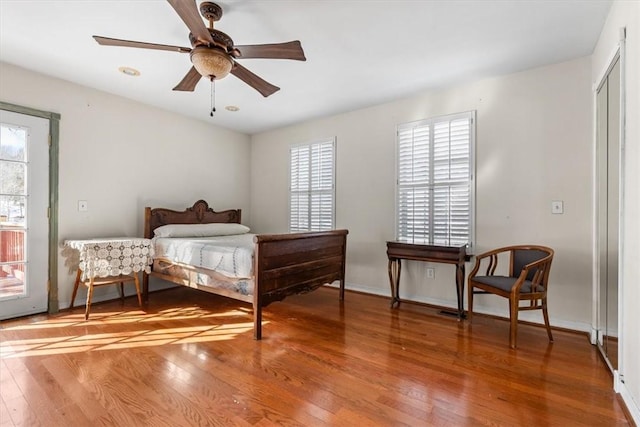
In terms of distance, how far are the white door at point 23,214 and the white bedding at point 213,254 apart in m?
1.09

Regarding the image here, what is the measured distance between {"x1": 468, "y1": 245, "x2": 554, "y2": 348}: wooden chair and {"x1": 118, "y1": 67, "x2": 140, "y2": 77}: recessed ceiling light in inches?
151

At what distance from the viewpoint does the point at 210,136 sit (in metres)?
4.84

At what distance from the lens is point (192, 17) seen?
68.4 inches

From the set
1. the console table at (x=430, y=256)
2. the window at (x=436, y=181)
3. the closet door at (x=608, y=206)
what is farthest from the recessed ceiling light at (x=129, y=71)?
the closet door at (x=608, y=206)

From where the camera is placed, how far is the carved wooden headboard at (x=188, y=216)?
3.91 meters

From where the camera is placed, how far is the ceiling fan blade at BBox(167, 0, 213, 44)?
1640mm

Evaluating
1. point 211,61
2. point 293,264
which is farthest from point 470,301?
point 211,61

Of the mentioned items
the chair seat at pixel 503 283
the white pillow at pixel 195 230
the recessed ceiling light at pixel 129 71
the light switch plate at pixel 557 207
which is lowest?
the chair seat at pixel 503 283

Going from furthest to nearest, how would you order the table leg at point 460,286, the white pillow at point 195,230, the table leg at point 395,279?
the white pillow at point 195,230 < the table leg at point 395,279 < the table leg at point 460,286

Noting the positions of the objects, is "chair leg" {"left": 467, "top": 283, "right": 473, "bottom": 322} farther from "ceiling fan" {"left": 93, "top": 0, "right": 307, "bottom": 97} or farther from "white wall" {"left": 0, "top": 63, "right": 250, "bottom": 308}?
"white wall" {"left": 0, "top": 63, "right": 250, "bottom": 308}

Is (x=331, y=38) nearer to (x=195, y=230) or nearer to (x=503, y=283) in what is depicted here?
(x=503, y=283)

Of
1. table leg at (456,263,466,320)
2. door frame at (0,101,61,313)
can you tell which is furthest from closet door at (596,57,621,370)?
door frame at (0,101,61,313)

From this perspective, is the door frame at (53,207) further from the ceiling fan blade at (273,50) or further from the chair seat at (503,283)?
the chair seat at (503,283)

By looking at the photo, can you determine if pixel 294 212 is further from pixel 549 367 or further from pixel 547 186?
pixel 549 367
